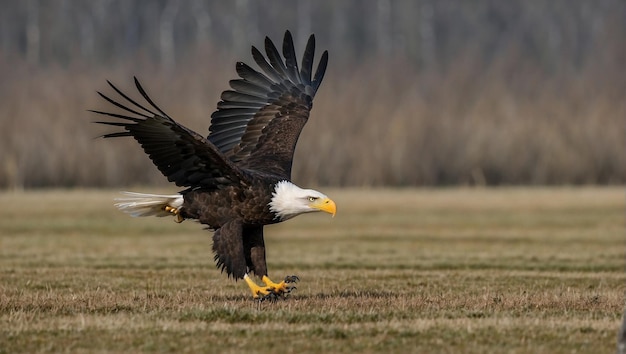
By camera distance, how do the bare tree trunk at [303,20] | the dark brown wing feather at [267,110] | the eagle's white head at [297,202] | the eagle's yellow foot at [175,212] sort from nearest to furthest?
the eagle's white head at [297,202] → the eagle's yellow foot at [175,212] → the dark brown wing feather at [267,110] → the bare tree trunk at [303,20]

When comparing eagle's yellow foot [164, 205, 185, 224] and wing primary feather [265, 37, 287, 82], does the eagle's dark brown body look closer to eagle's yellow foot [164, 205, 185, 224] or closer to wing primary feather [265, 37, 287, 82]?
eagle's yellow foot [164, 205, 185, 224]

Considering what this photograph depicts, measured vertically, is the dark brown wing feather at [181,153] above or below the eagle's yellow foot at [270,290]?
above

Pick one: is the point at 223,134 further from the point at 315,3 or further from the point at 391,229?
the point at 315,3

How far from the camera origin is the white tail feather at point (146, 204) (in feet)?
40.9

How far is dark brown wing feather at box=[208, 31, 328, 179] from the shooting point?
43.3 ft

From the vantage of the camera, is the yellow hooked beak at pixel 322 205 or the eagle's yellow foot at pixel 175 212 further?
the eagle's yellow foot at pixel 175 212

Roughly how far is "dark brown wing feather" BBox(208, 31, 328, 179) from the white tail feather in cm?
95

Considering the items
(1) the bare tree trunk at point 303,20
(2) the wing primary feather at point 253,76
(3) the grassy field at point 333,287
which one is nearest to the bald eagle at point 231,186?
(3) the grassy field at point 333,287

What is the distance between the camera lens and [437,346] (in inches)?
334

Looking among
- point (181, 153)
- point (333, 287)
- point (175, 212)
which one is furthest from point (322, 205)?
point (333, 287)

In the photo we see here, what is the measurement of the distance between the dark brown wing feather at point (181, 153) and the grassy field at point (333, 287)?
45.0 inches

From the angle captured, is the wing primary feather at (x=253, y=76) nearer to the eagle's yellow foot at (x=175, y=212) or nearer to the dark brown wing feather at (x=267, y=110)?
the dark brown wing feather at (x=267, y=110)

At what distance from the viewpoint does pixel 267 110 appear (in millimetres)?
13828

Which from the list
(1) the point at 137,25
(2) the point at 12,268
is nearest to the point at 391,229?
(2) the point at 12,268
